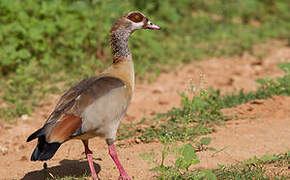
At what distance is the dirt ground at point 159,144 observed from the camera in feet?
18.7

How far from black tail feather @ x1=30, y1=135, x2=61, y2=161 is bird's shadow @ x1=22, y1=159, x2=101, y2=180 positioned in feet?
2.17

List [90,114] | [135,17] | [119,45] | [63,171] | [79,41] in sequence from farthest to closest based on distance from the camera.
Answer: [79,41] < [135,17] < [119,45] < [63,171] < [90,114]

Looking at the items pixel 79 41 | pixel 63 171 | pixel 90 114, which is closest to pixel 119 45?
pixel 90 114

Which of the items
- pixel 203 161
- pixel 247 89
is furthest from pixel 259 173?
pixel 247 89

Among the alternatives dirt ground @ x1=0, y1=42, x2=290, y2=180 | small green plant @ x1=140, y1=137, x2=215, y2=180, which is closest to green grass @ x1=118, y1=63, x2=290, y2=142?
dirt ground @ x1=0, y1=42, x2=290, y2=180

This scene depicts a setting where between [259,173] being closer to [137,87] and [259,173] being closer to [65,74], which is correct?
[137,87]

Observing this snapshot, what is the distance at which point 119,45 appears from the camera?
5871 millimetres

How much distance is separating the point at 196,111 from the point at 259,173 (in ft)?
8.03

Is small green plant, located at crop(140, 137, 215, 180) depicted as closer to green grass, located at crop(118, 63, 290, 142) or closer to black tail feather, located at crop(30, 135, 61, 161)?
black tail feather, located at crop(30, 135, 61, 161)

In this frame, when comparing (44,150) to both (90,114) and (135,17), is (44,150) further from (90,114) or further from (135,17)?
(135,17)

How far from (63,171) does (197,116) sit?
221cm

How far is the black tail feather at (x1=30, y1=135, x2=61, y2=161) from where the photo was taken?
15.3 ft

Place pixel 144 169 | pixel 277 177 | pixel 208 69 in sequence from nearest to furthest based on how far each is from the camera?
pixel 277 177, pixel 144 169, pixel 208 69

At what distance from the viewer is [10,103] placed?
8.15m
